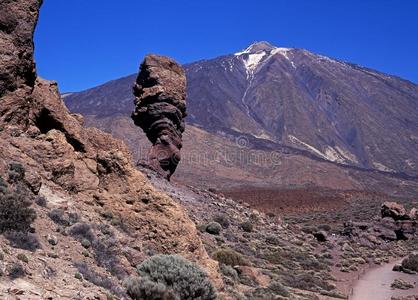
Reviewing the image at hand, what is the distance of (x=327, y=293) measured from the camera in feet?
60.8

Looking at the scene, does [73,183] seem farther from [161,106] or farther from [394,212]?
[394,212]

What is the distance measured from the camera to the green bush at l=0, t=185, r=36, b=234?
7.70 metres

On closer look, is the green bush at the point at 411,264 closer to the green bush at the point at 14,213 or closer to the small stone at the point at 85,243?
the small stone at the point at 85,243

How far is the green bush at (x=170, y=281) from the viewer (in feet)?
26.2

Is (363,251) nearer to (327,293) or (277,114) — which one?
(327,293)

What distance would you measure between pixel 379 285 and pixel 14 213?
18.1 meters

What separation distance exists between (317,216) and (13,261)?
50.2 m

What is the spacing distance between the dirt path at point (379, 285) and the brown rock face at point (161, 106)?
13326mm

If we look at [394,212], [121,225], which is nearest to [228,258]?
[121,225]

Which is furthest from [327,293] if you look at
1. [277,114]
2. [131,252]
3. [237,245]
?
[277,114]

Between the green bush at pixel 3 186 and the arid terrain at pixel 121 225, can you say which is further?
the green bush at pixel 3 186

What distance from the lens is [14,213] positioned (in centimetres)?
790

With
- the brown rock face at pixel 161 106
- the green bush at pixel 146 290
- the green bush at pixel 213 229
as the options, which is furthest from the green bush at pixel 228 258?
the brown rock face at pixel 161 106

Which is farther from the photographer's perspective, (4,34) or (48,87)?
(48,87)
